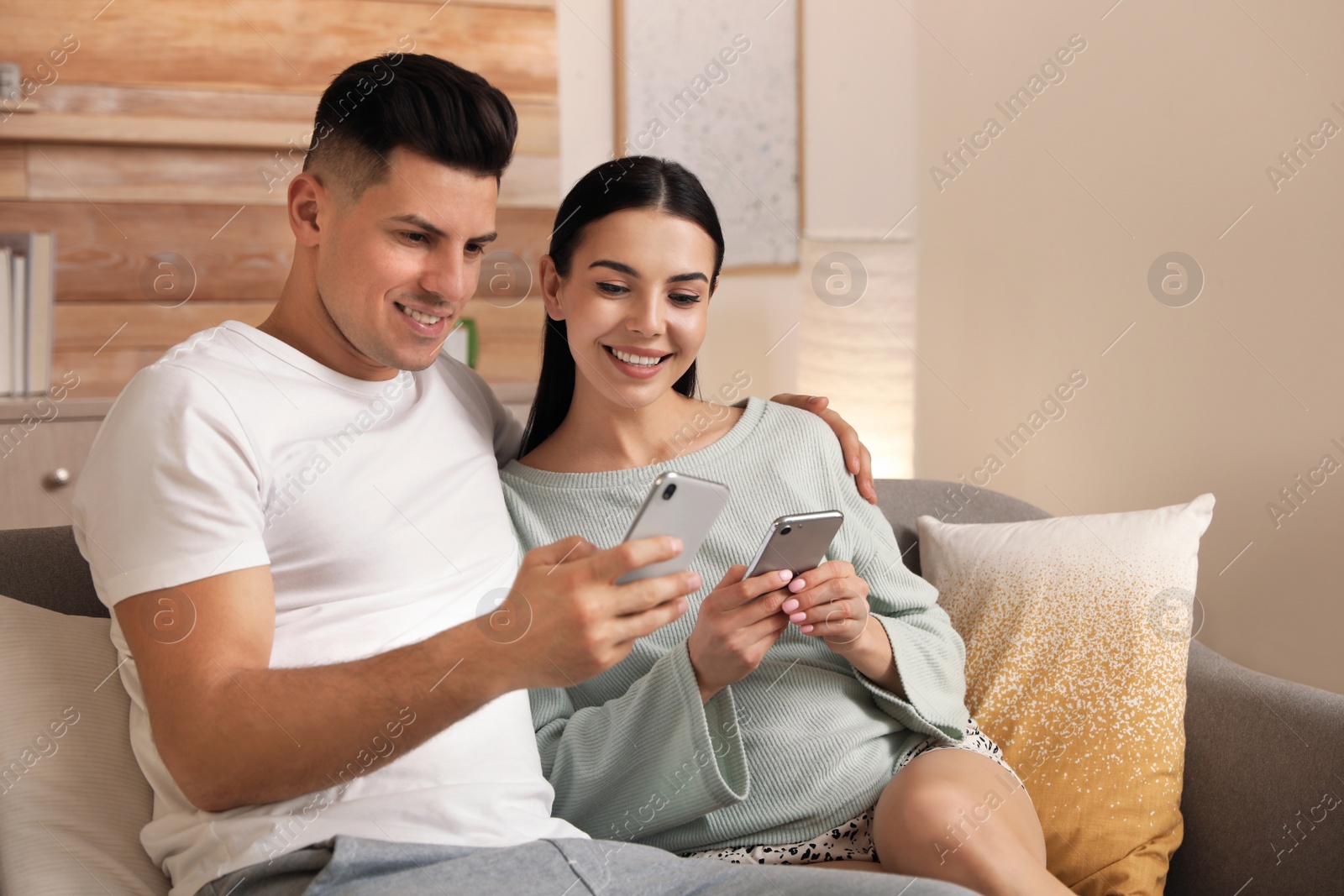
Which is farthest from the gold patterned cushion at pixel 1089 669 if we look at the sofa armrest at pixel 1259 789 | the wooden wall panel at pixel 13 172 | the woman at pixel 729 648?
the wooden wall panel at pixel 13 172

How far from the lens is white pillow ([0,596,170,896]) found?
3.61 feet

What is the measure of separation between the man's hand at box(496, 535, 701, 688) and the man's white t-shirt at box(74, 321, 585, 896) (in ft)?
0.43

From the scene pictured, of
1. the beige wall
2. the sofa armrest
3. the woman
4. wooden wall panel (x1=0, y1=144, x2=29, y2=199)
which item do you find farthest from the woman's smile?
wooden wall panel (x1=0, y1=144, x2=29, y2=199)

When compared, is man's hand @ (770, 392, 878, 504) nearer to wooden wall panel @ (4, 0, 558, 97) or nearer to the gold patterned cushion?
the gold patterned cushion

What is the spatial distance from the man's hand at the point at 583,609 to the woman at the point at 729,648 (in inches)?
10.7

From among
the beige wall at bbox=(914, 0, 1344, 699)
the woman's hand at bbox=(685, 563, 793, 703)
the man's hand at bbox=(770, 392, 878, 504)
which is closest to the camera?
the woman's hand at bbox=(685, 563, 793, 703)

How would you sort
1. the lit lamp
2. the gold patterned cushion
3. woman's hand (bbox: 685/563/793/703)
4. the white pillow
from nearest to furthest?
1. the white pillow
2. woman's hand (bbox: 685/563/793/703)
3. the gold patterned cushion
4. the lit lamp

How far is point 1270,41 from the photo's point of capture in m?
2.30

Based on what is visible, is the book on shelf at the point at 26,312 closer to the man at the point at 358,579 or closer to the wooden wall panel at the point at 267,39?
the wooden wall panel at the point at 267,39

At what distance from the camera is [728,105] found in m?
3.29

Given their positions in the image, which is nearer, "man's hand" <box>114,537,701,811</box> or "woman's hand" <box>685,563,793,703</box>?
"man's hand" <box>114,537,701,811</box>

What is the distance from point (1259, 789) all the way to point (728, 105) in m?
2.43

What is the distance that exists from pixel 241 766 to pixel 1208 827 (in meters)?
1.27

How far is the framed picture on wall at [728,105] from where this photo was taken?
3160mm
